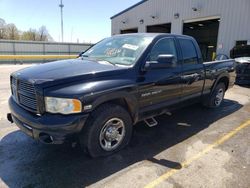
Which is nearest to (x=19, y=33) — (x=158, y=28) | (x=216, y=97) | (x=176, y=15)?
(x=158, y=28)

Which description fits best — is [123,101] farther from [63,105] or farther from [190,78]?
[190,78]

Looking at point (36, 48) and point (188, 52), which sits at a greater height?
point (36, 48)

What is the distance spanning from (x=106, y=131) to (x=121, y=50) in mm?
1483

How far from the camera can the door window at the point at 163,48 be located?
12.4 ft

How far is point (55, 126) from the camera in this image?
2697 mm

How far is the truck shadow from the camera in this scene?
2777 mm

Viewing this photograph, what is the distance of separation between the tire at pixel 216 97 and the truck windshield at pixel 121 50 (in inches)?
111

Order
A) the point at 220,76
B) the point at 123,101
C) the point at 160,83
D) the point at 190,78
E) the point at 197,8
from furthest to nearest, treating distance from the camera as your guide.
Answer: the point at 197,8 < the point at 220,76 < the point at 190,78 < the point at 160,83 < the point at 123,101

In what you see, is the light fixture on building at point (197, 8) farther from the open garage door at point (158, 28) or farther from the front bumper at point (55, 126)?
the front bumper at point (55, 126)

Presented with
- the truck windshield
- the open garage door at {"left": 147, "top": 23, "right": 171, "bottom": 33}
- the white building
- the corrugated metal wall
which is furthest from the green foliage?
the truck windshield

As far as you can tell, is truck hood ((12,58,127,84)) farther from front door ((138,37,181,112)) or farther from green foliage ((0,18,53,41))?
green foliage ((0,18,53,41))

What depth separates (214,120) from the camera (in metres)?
5.11

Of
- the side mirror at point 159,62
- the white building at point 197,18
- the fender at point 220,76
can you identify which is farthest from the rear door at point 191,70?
the white building at point 197,18

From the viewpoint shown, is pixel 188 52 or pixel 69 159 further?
pixel 188 52
